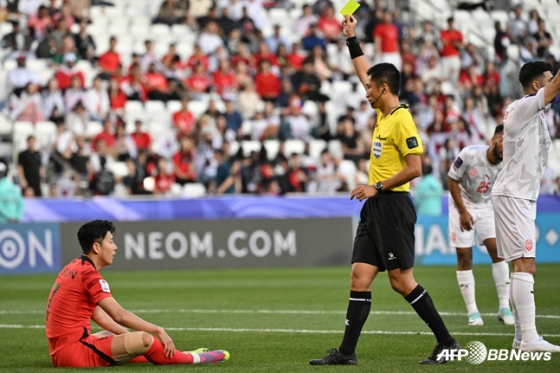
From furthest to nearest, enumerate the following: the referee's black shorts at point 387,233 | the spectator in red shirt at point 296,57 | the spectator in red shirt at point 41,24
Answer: the spectator in red shirt at point 296,57, the spectator in red shirt at point 41,24, the referee's black shorts at point 387,233

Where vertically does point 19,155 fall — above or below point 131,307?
above

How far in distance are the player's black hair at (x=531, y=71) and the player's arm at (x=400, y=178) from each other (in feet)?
4.09

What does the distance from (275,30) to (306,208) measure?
679 cm

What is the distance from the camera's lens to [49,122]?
23.3 meters

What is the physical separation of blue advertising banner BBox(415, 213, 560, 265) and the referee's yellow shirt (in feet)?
44.3

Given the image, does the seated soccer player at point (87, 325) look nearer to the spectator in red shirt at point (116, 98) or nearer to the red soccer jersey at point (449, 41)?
the spectator in red shirt at point (116, 98)

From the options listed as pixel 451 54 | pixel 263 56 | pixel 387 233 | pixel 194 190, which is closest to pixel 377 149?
pixel 387 233

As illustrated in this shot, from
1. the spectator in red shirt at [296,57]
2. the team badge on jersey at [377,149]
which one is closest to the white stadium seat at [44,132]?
the spectator in red shirt at [296,57]

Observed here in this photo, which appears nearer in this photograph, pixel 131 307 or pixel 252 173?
pixel 131 307

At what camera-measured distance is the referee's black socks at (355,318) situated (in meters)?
7.88

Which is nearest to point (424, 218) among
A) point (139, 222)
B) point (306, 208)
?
point (306, 208)

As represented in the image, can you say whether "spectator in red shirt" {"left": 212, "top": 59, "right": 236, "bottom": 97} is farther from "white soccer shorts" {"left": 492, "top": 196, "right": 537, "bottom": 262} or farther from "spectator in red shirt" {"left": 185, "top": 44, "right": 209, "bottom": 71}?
"white soccer shorts" {"left": 492, "top": 196, "right": 537, "bottom": 262}

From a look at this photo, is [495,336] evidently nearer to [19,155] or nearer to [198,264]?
[198,264]

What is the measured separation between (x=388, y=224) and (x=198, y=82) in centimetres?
1787
